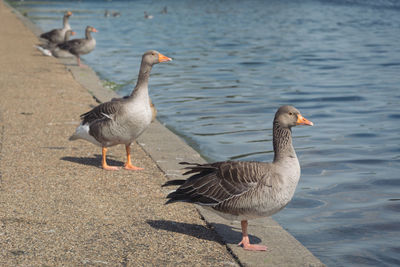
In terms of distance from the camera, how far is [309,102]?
47.3ft

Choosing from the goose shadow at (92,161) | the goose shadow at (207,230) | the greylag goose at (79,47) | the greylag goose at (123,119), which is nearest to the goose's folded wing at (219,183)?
the goose shadow at (207,230)

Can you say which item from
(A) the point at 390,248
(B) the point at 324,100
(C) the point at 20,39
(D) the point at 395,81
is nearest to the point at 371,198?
(A) the point at 390,248

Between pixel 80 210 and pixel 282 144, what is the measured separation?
2.57 meters

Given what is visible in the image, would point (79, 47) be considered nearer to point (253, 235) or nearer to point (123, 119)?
point (123, 119)

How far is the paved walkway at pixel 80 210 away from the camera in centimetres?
546

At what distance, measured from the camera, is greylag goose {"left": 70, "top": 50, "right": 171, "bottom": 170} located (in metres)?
8.09

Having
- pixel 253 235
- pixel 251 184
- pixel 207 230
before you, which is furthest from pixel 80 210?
pixel 251 184

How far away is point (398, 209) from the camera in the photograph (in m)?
7.81

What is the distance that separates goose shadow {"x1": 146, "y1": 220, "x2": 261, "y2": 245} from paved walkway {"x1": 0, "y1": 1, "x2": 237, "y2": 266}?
1cm

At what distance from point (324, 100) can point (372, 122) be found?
2462mm

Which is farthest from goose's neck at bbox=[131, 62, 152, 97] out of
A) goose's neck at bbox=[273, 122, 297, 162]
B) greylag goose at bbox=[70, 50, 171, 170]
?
goose's neck at bbox=[273, 122, 297, 162]

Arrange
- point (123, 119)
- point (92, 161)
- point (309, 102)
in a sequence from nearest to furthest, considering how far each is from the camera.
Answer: point (123, 119)
point (92, 161)
point (309, 102)

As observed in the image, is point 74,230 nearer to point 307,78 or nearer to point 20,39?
point 307,78

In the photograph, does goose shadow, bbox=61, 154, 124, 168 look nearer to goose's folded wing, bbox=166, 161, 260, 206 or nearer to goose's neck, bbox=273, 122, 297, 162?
goose's folded wing, bbox=166, 161, 260, 206
